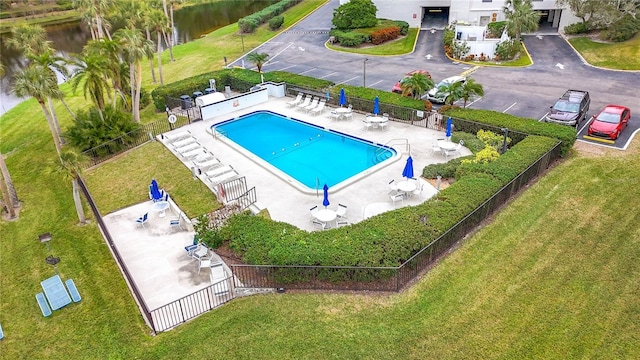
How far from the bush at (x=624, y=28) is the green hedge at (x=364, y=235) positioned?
108 feet

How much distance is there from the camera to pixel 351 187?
65.1 feet

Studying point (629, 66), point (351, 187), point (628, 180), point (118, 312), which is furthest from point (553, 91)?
point (118, 312)

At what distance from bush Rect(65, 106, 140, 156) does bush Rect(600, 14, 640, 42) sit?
42.1 meters

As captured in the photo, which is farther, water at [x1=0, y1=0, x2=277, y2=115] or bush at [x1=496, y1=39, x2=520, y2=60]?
water at [x1=0, y1=0, x2=277, y2=115]

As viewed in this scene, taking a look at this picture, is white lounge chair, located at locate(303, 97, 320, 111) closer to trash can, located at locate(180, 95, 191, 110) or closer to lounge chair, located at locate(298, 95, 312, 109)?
lounge chair, located at locate(298, 95, 312, 109)

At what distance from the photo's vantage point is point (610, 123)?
22875 mm

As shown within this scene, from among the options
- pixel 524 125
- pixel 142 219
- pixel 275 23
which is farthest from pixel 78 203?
pixel 275 23

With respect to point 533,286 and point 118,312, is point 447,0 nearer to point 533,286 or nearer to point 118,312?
point 533,286

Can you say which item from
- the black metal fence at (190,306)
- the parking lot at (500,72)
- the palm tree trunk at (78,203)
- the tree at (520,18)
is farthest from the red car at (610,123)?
the palm tree trunk at (78,203)

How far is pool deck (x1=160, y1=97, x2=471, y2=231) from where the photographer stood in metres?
18.1

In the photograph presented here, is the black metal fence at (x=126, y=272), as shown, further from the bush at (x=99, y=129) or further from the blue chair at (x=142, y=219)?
the bush at (x=99, y=129)

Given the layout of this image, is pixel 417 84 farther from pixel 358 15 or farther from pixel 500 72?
pixel 358 15

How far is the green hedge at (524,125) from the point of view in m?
20.5

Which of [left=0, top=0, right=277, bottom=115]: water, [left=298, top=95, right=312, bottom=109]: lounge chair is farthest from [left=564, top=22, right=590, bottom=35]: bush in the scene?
[left=0, top=0, right=277, bottom=115]: water
